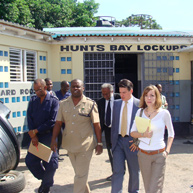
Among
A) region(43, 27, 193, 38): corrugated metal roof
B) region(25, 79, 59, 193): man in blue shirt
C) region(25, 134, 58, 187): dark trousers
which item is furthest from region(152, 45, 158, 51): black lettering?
region(25, 134, 58, 187): dark trousers

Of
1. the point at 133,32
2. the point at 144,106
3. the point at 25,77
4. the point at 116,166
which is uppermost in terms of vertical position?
the point at 133,32

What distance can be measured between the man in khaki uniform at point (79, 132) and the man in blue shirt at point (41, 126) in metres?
0.61

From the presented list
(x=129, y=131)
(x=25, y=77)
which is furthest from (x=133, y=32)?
(x=129, y=131)

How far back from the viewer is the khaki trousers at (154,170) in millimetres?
3428

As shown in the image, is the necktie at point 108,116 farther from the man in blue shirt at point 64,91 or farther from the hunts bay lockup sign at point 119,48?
the hunts bay lockup sign at point 119,48

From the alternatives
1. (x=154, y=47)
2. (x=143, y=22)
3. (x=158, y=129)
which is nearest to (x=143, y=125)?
(x=158, y=129)

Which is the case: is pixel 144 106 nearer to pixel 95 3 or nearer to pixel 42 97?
pixel 42 97

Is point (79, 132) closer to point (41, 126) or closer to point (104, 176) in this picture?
point (41, 126)

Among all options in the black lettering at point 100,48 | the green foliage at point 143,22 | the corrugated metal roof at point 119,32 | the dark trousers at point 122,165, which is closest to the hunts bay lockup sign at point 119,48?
the black lettering at point 100,48

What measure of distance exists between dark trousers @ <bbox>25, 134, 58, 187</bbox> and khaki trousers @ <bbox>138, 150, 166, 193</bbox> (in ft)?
5.34

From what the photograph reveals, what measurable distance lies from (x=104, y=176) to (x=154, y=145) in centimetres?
238

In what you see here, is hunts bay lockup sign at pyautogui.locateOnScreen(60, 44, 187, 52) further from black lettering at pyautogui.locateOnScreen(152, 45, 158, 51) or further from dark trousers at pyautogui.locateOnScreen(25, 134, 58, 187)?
dark trousers at pyautogui.locateOnScreen(25, 134, 58, 187)

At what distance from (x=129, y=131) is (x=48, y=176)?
1.55m

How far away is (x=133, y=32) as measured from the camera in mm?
9734
